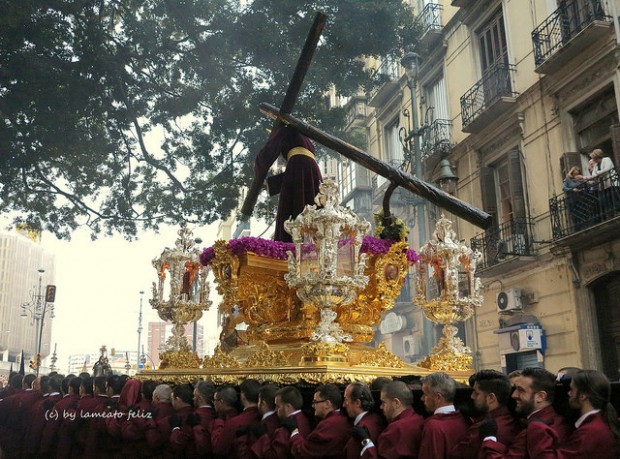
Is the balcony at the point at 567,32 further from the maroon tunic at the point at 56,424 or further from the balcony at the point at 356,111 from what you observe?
the maroon tunic at the point at 56,424

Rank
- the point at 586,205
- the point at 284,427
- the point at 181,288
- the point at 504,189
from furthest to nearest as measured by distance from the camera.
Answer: the point at 504,189 → the point at 586,205 → the point at 181,288 → the point at 284,427

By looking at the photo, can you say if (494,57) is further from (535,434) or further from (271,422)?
(535,434)

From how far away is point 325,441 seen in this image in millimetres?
3865

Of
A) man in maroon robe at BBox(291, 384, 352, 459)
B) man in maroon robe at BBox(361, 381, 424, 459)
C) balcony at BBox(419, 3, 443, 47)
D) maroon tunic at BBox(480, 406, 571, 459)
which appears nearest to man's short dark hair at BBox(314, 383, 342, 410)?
man in maroon robe at BBox(291, 384, 352, 459)

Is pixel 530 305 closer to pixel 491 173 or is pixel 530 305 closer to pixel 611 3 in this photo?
pixel 491 173

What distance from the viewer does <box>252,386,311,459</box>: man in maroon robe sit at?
400 cm

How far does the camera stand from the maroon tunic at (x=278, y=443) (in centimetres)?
399

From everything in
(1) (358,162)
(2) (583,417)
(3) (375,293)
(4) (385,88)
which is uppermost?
(4) (385,88)

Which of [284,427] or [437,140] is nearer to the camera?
[284,427]

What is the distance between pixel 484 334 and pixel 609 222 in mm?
4576

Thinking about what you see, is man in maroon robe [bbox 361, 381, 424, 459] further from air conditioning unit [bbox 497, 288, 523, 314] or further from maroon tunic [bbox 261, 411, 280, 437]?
air conditioning unit [bbox 497, 288, 523, 314]

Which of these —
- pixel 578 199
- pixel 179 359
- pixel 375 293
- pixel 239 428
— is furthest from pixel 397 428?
pixel 578 199

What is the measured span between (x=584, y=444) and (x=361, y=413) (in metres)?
1.44

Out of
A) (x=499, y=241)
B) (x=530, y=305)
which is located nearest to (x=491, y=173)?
(x=499, y=241)
